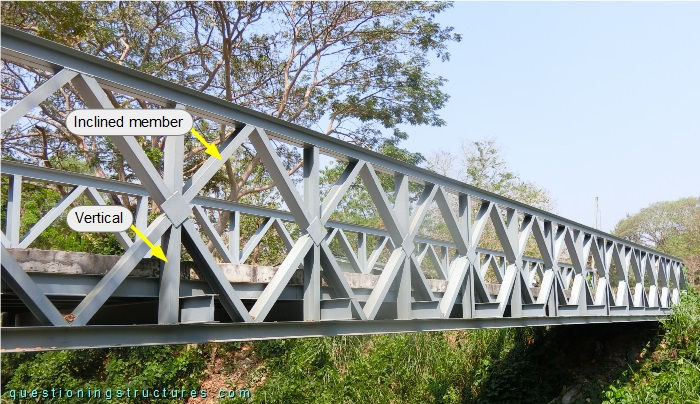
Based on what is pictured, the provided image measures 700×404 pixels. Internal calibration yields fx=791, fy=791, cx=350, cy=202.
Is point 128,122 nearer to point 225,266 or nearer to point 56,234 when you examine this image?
point 225,266

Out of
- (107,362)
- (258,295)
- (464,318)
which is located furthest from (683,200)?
(258,295)

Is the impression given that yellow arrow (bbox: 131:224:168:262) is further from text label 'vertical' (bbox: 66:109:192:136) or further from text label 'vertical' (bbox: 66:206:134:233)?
text label 'vertical' (bbox: 66:109:192:136)

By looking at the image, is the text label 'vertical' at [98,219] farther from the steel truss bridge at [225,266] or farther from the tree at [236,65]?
the tree at [236,65]

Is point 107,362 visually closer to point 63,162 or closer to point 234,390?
point 234,390

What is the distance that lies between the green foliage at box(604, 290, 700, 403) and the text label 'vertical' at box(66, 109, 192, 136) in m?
10.7

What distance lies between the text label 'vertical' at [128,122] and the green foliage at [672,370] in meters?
10.7

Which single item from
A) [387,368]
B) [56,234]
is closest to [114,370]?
[56,234]

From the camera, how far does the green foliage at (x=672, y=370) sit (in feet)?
44.5

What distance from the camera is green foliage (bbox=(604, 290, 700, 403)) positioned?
13562 millimetres

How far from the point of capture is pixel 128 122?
5.10 meters

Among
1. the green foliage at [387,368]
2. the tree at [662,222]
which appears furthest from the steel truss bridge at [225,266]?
the tree at [662,222]

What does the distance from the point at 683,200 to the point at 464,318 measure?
4387cm

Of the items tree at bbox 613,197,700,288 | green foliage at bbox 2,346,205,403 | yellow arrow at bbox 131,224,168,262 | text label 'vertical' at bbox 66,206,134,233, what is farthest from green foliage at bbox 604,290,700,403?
tree at bbox 613,197,700,288

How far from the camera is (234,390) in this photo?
1783 cm
